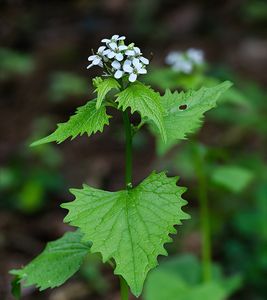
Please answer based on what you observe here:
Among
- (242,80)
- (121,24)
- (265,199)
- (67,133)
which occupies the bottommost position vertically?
(67,133)

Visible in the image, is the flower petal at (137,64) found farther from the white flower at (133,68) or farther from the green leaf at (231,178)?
the green leaf at (231,178)

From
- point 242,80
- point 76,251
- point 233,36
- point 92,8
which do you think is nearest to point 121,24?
point 92,8

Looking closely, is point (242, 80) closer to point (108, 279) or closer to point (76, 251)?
point (108, 279)

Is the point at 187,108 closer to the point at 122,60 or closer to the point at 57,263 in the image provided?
the point at 122,60

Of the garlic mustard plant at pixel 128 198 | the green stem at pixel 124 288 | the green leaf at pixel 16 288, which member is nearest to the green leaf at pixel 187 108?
the garlic mustard plant at pixel 128 198

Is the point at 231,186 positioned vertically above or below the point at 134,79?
above

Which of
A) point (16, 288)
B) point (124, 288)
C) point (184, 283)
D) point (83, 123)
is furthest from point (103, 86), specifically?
point (184, 283)

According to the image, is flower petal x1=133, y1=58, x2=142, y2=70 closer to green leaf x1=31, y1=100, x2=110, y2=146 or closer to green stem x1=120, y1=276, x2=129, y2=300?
green leaf x1=31, y1=100, x2=110, y2=146
